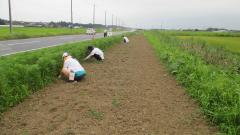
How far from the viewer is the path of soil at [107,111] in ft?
19.2

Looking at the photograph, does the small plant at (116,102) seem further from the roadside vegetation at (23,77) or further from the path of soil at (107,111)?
the roadside vegetation at (23,77)

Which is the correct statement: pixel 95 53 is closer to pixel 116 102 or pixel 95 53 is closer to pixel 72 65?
pixel 72 65

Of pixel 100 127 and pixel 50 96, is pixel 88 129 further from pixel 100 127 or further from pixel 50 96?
pixel 50 96

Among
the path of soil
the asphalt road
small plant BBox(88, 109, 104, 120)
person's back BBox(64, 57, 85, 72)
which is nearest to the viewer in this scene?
the path of soil

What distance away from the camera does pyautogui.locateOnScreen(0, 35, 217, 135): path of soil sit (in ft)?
19.2

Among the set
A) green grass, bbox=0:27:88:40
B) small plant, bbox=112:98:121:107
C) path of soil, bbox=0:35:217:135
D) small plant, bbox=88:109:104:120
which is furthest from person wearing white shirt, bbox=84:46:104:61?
green grass, bbox=0:27:88:40

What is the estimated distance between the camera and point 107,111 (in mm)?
6910

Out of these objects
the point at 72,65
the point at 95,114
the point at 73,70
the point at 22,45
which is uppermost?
the point at 72,65

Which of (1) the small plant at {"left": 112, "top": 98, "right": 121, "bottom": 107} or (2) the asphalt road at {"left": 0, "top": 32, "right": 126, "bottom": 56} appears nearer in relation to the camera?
(1) the small plant at {"left": 112, "top": 98, "right": 121, "bottom": 107}

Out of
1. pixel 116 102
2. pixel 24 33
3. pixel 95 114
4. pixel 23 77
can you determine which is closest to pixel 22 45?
pixel 23 77

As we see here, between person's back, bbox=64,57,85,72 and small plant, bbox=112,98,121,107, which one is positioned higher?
person's back, bbox=64,57,85,72

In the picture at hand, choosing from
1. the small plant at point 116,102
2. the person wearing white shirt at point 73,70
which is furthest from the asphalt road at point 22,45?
the small plant at point 116,102

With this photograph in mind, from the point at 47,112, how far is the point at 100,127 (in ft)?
5.04

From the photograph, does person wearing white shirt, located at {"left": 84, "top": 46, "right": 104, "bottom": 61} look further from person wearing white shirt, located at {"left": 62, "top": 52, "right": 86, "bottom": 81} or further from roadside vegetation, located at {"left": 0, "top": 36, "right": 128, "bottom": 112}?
person wearing white shirt, located at {"left": 62, "top": 52, "right": 86, "bottom": 81}
